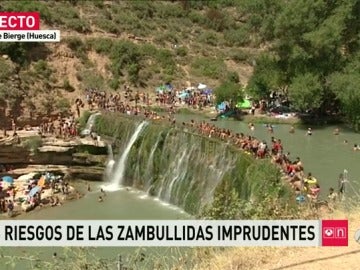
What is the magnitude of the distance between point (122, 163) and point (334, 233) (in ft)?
79.2

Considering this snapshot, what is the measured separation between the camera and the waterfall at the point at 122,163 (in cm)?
3231

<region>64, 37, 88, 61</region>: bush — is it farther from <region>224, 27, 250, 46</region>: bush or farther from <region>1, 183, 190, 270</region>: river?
<region>1, 183, 190, 270</region>: river

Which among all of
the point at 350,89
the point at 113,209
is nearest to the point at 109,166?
the point at 113,209

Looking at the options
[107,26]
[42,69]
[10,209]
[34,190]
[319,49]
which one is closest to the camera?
[10,209]

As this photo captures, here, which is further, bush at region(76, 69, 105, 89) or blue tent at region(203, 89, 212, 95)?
bush at region(76, 69, 105, 89)

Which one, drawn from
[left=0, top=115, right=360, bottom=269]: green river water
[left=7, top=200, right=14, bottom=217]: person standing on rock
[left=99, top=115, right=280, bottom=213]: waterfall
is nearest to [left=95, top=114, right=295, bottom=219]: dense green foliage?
[left=99, top=115, right=280, bottom=213]: waterfall

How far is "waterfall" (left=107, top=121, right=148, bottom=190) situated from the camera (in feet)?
106

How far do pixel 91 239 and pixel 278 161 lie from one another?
1547 centimetres

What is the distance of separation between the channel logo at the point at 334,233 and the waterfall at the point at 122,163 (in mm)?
23271

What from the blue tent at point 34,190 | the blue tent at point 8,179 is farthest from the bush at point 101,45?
the blue tent at point 34,190

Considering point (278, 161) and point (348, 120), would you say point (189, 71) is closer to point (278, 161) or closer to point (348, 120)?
point (348, 120)

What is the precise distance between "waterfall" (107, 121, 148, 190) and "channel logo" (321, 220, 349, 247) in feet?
76.3

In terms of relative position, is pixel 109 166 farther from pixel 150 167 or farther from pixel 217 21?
pixel 217 21

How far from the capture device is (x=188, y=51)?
5338cm
